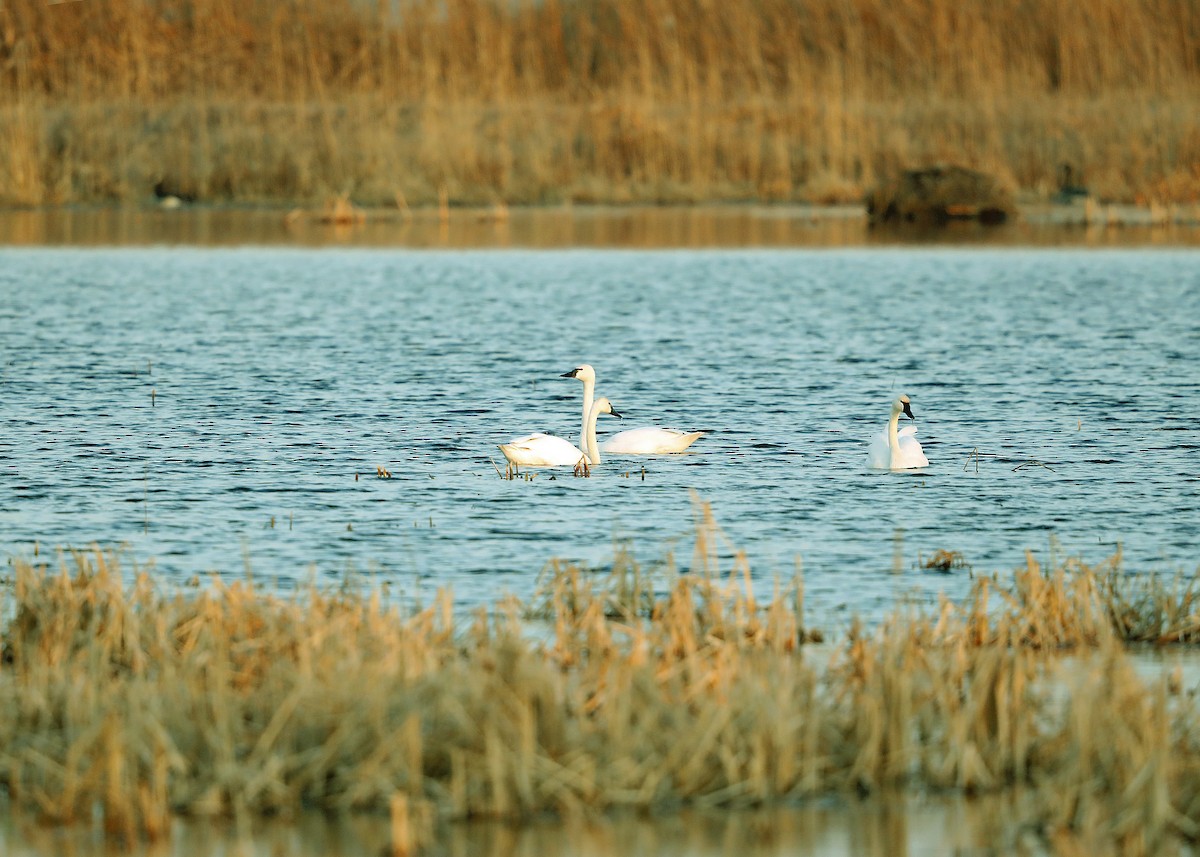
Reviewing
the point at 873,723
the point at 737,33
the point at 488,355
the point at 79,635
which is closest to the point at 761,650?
the point at 873,723

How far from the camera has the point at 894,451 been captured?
10.9m

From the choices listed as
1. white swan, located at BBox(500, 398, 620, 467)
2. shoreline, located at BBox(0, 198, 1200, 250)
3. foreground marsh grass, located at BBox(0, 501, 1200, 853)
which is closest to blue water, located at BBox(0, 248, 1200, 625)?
white swan, located at BBox(500, 398, 620, 467)

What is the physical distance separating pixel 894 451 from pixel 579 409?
368 cm

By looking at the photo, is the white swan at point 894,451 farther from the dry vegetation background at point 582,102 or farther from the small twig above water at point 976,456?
the dry vegetation background at point 582,102

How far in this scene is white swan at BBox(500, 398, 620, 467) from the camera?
35.9 feet

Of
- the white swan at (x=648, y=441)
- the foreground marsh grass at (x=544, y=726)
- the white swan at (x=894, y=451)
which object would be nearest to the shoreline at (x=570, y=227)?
the white swan at (x=648, y=441)

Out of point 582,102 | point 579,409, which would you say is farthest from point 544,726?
point 582,102

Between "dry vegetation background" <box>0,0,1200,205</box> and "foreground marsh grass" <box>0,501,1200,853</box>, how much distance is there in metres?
23.6

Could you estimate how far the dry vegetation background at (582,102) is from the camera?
2994cm

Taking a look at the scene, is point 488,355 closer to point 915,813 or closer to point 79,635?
point 79,635

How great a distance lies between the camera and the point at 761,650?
6602 mm

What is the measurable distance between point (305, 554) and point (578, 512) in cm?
169

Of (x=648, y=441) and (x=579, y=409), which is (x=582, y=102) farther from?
(x=648, y=441)

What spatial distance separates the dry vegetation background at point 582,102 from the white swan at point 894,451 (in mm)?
19128
